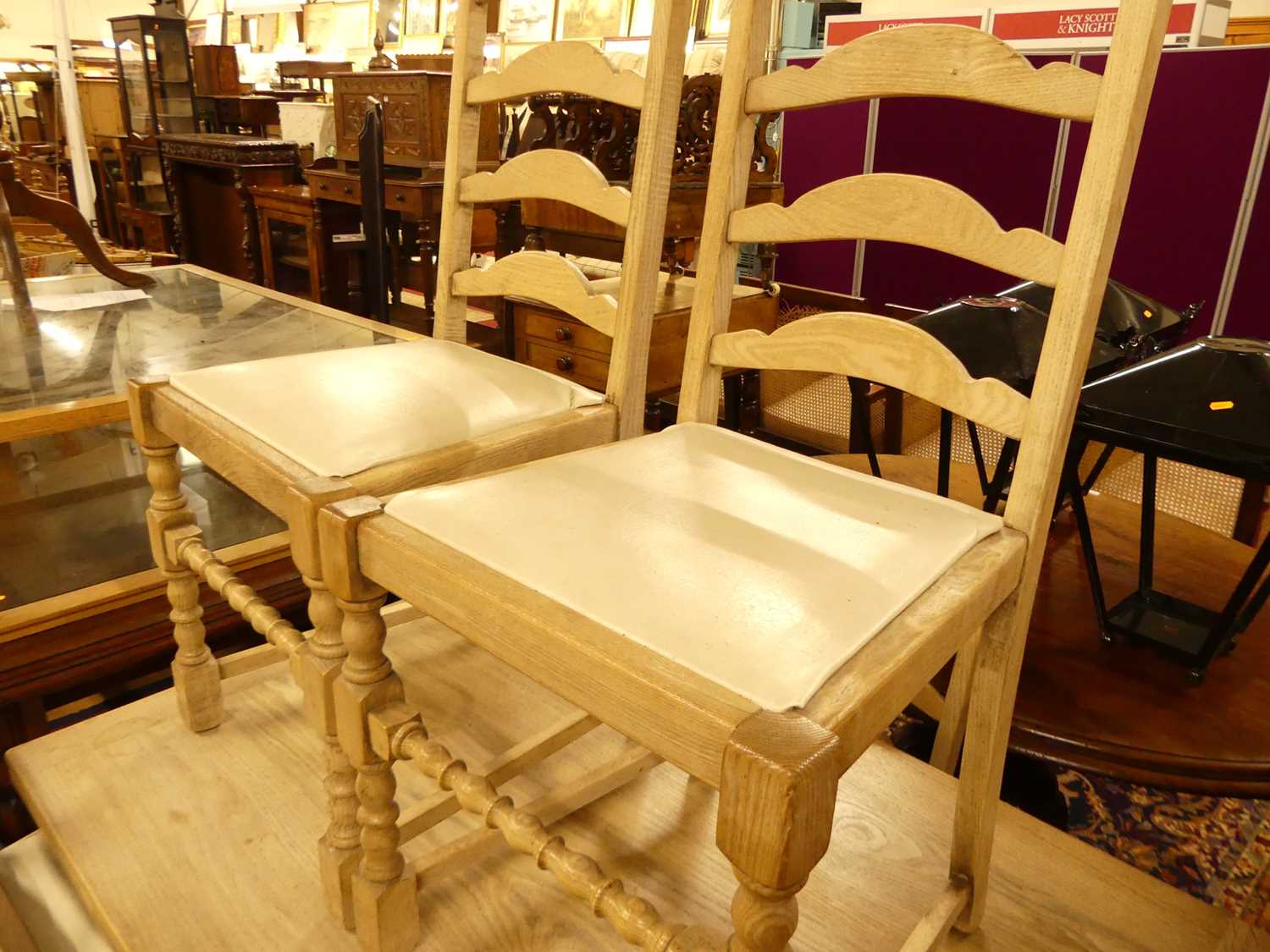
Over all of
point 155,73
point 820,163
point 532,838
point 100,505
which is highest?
point 155,73

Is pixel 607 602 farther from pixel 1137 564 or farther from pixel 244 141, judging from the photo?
pixel 244 141

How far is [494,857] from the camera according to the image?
3.11ft

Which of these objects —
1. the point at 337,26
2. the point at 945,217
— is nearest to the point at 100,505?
the point at 945,217

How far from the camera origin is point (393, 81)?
3234mm

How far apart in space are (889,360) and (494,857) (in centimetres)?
66

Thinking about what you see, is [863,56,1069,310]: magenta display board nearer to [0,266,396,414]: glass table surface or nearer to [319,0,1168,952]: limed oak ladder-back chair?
[0,266,396,414]: glass table surface

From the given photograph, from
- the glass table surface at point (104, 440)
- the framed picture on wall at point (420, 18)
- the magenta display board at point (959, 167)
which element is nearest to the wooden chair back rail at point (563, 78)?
the glass table surface at point (104, 440)

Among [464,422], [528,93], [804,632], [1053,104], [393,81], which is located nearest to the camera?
[804,632]

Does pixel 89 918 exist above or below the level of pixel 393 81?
below

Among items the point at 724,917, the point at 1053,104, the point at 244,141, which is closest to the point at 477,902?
the point at 724,917

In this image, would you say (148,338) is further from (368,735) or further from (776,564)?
(776,564)

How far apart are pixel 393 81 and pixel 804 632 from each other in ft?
10.7

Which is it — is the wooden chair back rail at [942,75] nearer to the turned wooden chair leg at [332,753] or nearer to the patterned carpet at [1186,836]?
the turned wooden chair leg at [332,753]

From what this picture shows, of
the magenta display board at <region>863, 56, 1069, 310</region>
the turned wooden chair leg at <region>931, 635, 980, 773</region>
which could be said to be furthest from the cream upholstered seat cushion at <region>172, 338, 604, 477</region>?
the magenta display board at <region>863, 56, 1069, 310</region>
